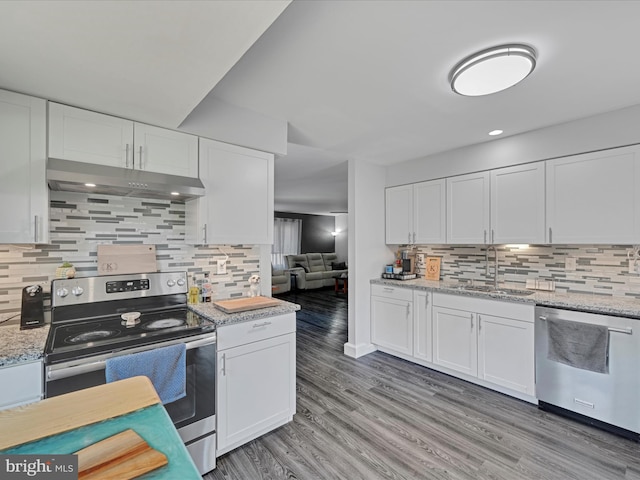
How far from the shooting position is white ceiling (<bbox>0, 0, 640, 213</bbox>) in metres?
1.12

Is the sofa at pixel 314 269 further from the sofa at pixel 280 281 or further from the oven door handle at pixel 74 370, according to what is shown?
the oven door handle at pixel 74 370

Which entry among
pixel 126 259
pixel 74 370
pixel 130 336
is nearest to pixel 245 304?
pixel 130 336

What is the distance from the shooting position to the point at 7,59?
131 centimetres

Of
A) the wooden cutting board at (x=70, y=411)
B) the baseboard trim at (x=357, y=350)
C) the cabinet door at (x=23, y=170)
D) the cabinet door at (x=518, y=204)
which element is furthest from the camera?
the baseboard trim at (x=357, y=350)

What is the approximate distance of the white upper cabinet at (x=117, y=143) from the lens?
1.69 m

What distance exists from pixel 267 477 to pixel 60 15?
7.87 ft

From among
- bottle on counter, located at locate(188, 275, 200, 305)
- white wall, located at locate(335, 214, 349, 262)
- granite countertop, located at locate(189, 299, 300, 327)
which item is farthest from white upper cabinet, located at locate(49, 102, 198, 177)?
white wall, located at locate(335, 214, 349, 262)

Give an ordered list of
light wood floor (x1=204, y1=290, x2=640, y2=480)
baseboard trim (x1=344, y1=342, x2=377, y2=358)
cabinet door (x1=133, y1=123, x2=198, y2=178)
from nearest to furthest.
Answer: light wood floor (x1=204, y1=290, x2=640, y2=480)
cabinet door (x1=133, y1=123, x2=198, y2=178)
baseboard trim (x1=344, y1=342, x2=377, y2=358)

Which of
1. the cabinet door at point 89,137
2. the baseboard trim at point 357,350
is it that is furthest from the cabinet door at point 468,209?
the cabinet door at point 89,137

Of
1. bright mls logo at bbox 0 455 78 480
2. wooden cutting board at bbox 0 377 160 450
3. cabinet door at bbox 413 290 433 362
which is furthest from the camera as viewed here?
cabinet door at bbox 413 290 433 362

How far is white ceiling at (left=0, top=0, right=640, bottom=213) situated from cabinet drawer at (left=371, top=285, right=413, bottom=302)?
6.08 ft

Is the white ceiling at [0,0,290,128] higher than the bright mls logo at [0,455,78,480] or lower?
higher

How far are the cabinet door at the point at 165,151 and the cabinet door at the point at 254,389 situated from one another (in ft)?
4.15

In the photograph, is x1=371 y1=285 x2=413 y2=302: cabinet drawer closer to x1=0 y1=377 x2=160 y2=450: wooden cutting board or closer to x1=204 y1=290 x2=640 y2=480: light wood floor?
x1=204 y1=290 x2=640 y2=480: light wood floor
